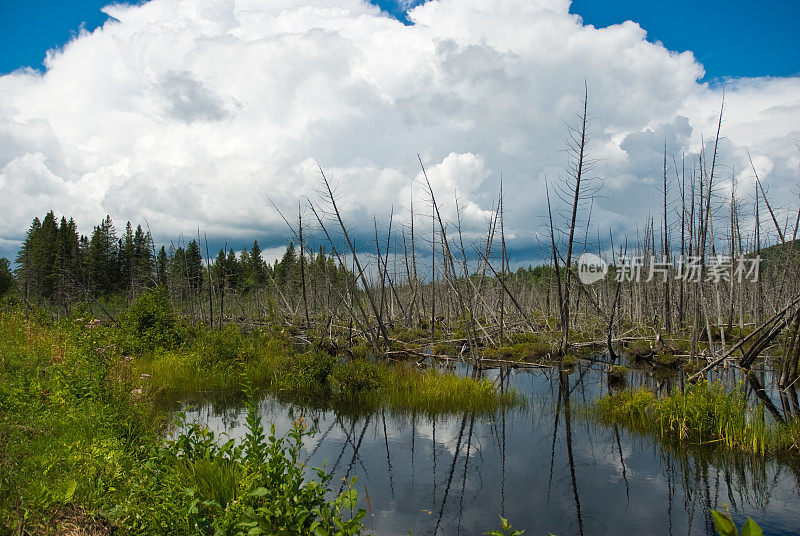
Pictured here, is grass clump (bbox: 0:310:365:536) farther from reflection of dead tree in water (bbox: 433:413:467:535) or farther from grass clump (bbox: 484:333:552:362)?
grass clump (bbox: 484:333:552:362)

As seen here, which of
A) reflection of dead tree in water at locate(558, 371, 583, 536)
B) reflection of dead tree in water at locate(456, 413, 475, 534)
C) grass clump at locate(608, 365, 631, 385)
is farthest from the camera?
grass clump at locate(608, 365, 631, 385)

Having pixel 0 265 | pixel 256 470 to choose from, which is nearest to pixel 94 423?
pixel 256 470

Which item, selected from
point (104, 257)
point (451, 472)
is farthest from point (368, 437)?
point (104, 257)

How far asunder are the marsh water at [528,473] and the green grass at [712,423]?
0.38 metres

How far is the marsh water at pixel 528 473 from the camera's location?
23.6 feet

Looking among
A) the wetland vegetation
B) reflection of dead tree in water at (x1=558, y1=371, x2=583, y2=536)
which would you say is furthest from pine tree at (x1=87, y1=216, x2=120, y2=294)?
reflection of dead tree in water at (x1=558, y1=371, x2=583, y2=536)

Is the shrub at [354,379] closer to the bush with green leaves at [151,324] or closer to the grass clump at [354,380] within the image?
the grass clump at [354,380]

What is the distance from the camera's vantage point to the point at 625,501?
7867 millimetres

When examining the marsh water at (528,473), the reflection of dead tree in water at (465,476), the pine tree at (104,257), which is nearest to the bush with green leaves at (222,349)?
the marsh water at (528,473)

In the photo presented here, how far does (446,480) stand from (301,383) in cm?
720

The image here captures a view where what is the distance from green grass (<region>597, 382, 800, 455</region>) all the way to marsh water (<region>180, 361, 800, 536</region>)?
383 millimetres

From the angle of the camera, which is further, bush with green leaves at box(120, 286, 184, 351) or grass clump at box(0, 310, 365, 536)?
bush with green leaves at box(120, 286, 184, 351)

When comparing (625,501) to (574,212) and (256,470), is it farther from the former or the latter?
(574,212)

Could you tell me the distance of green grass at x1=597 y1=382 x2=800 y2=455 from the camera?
9336mm
